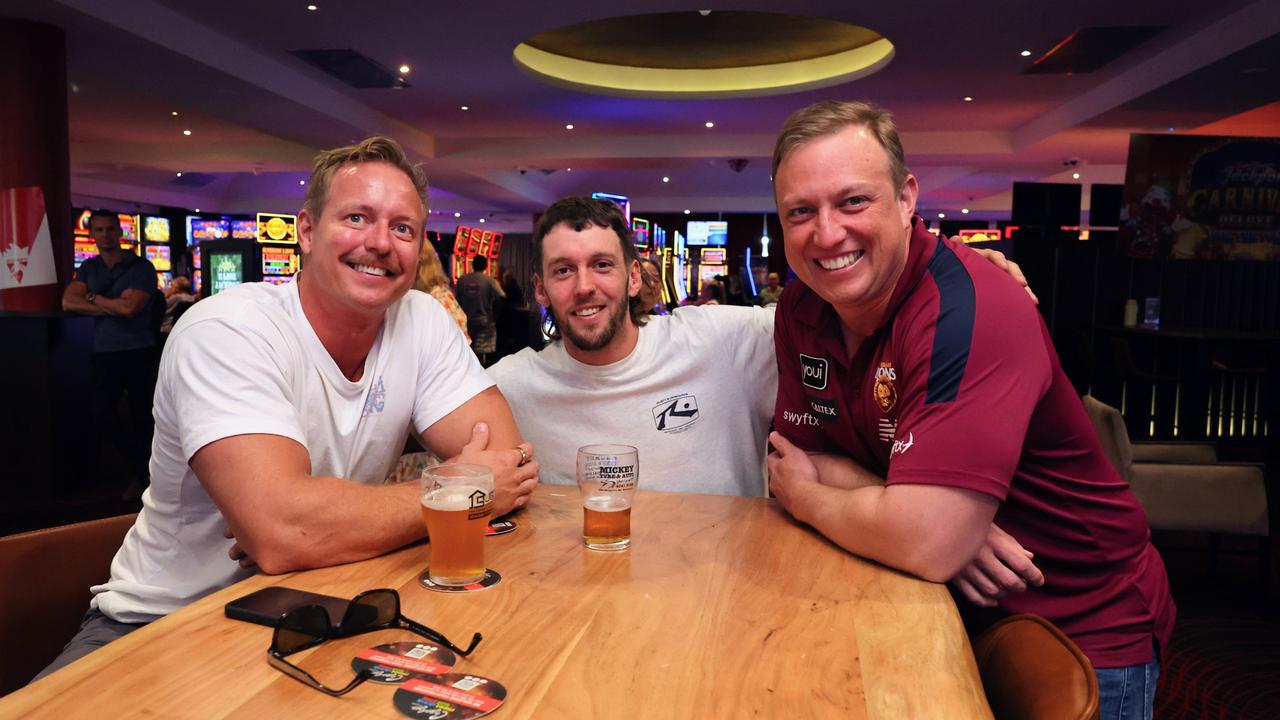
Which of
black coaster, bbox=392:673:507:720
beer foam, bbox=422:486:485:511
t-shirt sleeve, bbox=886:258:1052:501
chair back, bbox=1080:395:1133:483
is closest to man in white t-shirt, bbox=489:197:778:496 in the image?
t-shirt sleeve, bbox=886:258:1052:501

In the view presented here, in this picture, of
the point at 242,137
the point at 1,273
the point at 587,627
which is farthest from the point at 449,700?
the point at 242,137

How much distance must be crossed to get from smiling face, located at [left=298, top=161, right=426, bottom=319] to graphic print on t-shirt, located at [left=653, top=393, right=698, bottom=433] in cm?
73

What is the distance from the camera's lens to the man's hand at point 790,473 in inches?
61.7

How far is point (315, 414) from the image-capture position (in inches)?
66.0

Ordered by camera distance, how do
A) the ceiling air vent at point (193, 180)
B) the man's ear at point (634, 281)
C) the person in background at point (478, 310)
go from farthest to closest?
the ceiling air vent at point (193, 180), the person in background at point (478, 310), the man's ear at point (634, 281)


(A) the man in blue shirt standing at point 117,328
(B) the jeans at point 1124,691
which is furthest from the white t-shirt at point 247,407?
(A) the man in blue shirt standing at point 117,328

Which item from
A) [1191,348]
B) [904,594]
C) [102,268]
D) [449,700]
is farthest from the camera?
[1191,348]

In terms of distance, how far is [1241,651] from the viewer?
340 centimetres

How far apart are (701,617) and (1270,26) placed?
681 cm

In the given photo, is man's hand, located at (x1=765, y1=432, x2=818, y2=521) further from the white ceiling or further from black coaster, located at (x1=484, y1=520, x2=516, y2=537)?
the white ceiling

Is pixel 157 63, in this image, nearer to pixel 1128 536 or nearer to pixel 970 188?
pixel 1128 536

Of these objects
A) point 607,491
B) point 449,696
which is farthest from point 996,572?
point 449,696

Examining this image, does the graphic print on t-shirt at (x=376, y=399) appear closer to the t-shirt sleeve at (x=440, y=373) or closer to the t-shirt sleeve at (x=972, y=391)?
the t-shirt sleeve at (x=440, y=373)

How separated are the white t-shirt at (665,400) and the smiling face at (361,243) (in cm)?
55
